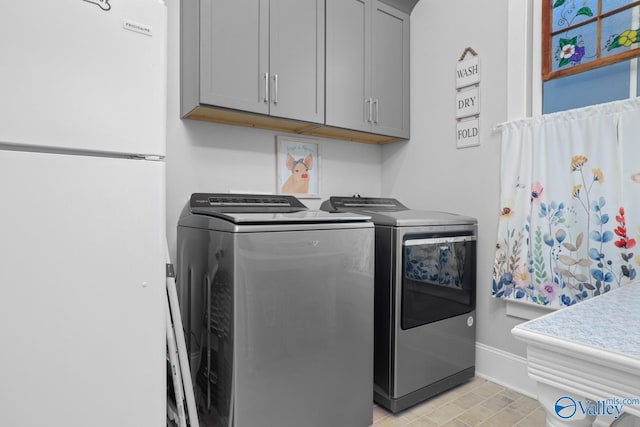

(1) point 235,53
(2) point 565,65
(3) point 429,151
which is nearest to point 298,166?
(1) point 235,53

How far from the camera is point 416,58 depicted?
2.53 meters

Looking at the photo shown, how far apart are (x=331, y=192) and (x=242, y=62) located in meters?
1.10

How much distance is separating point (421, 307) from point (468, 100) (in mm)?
1338

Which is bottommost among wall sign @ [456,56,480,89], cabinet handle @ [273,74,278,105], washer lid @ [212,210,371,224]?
washer lid @ [212,210,371,224]

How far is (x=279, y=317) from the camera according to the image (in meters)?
1.39

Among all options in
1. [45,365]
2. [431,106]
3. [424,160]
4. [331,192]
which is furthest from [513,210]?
[45,365]

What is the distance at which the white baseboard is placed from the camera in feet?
6.44

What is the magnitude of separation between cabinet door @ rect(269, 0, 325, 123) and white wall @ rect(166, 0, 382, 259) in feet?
1.15

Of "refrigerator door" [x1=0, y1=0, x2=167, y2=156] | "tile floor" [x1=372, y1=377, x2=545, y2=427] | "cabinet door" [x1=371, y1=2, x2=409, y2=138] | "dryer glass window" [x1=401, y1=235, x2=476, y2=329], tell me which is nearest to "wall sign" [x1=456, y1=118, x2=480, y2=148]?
"cabinet door" [x1=371, y1=2, x2=409, y2=138]

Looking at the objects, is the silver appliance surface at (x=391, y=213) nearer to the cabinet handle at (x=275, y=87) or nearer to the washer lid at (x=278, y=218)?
the washer lid at (x=278, y=218)

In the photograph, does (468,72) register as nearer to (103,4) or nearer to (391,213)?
(391,213)

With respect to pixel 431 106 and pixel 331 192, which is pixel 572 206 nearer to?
pixel 431 106

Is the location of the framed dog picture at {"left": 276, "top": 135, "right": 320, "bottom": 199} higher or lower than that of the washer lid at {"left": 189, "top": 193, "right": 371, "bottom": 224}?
higher

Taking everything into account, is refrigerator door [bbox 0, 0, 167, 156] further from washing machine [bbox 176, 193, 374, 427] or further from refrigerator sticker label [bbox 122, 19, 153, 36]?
washing machine [bbox 176, 193, 374, 427]
